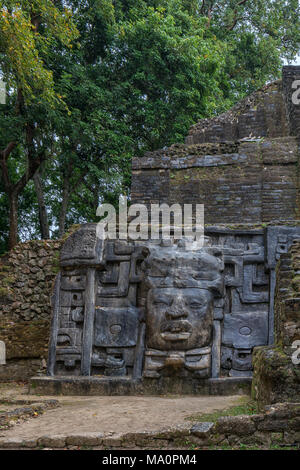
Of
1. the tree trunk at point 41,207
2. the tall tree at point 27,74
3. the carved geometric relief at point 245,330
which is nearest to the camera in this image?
the carved geometric relief at point 245,330

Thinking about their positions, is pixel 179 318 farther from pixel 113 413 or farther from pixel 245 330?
pixel 113 413

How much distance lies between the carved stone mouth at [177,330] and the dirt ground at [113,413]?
0.79m

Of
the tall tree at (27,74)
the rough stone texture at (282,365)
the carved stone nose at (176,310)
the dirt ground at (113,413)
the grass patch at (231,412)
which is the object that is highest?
the tall tree at (27,74)

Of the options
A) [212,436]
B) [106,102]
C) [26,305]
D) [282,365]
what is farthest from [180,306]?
[106,102]

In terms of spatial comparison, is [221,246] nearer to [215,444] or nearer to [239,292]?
[239,292]

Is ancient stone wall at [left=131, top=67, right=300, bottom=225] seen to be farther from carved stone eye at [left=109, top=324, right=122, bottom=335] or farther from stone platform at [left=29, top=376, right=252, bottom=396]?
stone platform at [left=29, top=376, right=252, bottom=396]

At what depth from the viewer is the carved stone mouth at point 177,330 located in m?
7.66

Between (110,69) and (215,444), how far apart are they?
1449cm

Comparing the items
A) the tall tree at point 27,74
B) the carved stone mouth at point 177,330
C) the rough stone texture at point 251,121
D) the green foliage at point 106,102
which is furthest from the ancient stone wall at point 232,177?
the carved stone mouth at point 177,330

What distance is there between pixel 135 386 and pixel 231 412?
2423mm

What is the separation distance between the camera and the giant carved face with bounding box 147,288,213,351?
770 centimetres

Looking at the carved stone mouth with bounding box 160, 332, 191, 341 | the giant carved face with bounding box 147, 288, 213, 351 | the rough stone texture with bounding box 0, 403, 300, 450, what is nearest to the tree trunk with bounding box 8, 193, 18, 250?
the giant carved face with bounding box 147, 288, 213, 351

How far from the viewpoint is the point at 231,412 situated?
18.1 ft

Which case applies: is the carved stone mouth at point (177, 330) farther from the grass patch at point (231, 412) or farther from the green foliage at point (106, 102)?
the green foliage at point (106, 102)
